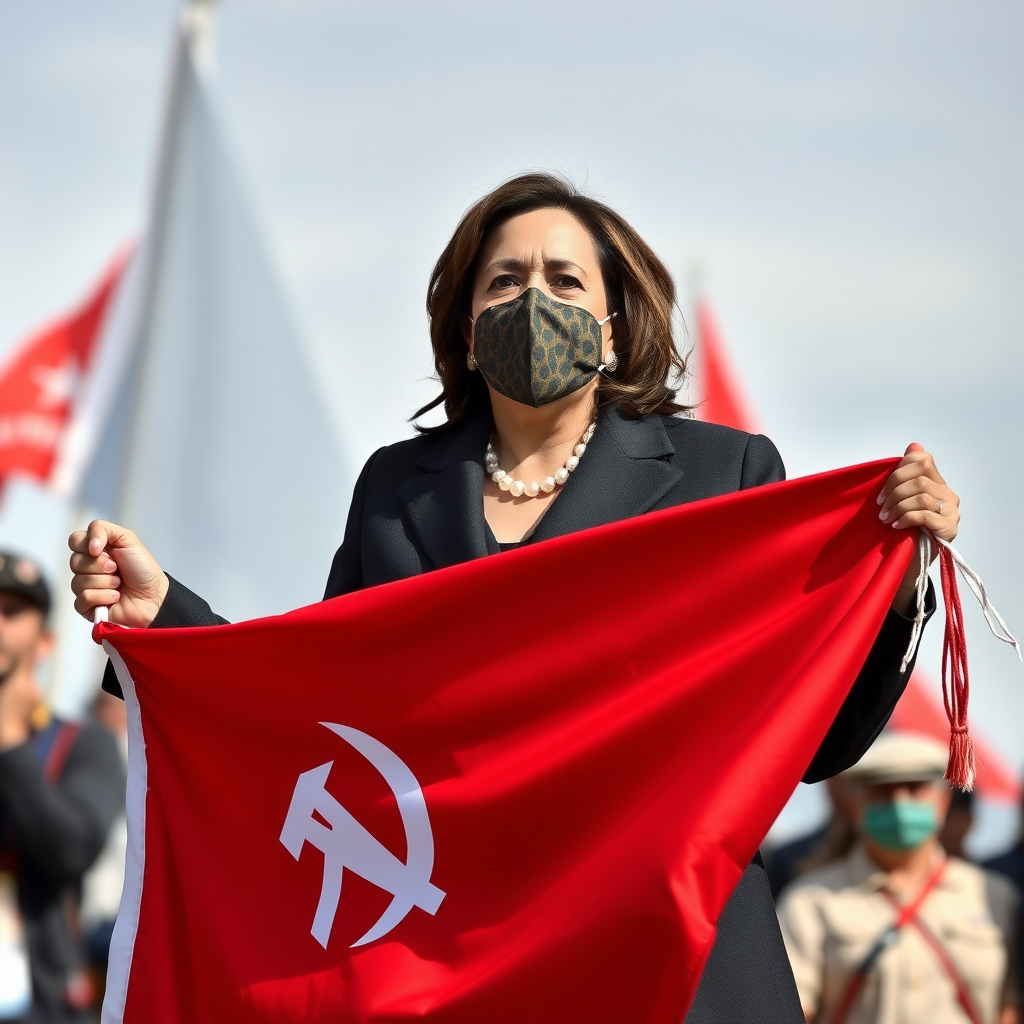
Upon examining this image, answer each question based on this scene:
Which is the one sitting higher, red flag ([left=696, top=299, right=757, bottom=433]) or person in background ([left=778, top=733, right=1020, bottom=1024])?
red flag ([left=696, top=299, right=757, bottom=433])

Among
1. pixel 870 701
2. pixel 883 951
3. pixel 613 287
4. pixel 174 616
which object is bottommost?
pixel 883 951

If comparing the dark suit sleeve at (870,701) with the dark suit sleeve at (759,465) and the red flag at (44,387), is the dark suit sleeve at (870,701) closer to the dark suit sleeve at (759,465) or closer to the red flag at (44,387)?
the dark suit sleeve at (759,465)

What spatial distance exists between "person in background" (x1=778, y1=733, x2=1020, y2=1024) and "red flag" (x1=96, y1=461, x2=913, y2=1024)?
251 cm

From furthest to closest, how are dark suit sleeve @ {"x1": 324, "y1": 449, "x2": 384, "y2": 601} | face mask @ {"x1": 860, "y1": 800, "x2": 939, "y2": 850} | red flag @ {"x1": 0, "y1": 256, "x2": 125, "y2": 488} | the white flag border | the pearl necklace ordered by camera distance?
red flag @ {"x1": 0, "y1": 256, "x2": 125, "y2": 488}, face mask @ {"x1": 860, "y1": 800, "x2": 939, "y2": 850}, dark suit sleeve @ {"x1": 324, "y1": 449, "x2": 384, "y2": 601}, the pearl necklace, the white flag border

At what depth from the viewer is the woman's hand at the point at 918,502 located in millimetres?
3035

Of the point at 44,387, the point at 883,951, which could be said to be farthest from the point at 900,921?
the point at 44,387

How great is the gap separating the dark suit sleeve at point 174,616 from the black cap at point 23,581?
1802 mm

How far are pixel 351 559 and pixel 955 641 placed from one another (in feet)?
3.67

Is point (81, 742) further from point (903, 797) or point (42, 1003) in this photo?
point (903, 797)

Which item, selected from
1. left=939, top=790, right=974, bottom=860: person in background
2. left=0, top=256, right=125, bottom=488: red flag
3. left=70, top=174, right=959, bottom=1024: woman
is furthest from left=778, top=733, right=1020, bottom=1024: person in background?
left=0, top=256, right=125, bottom=488: red flag

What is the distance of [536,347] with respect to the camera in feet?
10.6

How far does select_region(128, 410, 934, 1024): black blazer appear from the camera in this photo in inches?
117

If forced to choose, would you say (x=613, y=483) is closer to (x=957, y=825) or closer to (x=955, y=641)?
(x=955, y=641)

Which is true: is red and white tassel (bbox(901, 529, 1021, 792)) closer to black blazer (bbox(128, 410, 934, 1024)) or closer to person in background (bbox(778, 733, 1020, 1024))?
black blazer (bbox(128, 410, 934, 1024))
